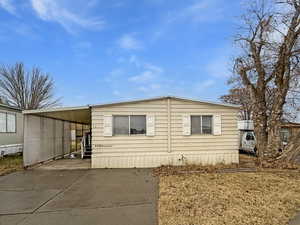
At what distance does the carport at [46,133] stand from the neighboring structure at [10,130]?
9.95 feet

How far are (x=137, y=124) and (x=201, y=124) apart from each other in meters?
2.78

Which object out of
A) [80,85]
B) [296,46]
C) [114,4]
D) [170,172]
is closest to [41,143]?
[170,172]

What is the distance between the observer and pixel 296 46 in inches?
Answer: 424

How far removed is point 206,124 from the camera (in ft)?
34.2

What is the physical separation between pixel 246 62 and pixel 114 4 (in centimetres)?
738

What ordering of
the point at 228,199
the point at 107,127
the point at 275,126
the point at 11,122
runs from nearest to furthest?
the point at 228,199 < the point at 107,127 < the point at 275,126 < the point at 11,122

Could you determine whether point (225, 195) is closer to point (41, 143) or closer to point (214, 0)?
point (214, 0)

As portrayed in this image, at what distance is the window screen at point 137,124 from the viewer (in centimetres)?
1002

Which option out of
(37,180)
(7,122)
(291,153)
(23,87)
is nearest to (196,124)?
(291,153)

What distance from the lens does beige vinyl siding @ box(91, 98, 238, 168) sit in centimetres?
988

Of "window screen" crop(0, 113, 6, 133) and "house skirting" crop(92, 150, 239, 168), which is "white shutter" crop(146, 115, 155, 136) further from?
"window screen" crop(0, 113, 6, 133)

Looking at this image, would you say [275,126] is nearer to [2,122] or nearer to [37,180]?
[37,180]

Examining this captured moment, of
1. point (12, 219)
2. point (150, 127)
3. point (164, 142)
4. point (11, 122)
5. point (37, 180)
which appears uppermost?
point (11, 122)

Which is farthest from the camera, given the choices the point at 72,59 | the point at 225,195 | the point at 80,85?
the point at 80,85
